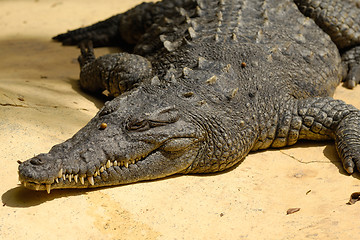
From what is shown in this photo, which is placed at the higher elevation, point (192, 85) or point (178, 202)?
point (192, 85)

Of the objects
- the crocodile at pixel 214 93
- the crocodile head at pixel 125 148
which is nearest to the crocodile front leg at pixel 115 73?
the crocodile at pixel 214 93

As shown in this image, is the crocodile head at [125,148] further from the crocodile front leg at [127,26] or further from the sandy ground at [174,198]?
the crocodile front leg at [127,26]

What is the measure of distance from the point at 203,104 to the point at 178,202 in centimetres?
92

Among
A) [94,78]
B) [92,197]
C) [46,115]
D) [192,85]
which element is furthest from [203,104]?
[94,78]

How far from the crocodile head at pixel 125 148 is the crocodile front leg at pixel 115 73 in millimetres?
988

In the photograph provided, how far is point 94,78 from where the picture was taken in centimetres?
548

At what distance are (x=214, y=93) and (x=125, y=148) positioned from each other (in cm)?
100

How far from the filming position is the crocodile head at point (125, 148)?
3.38 metres

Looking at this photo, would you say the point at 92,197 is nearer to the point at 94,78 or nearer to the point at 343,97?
the point at 94,78

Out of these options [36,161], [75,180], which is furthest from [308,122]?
[36,161]

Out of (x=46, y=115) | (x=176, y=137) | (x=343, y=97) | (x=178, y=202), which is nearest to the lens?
(x=178, y=202)

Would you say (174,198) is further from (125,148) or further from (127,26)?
(127,26)

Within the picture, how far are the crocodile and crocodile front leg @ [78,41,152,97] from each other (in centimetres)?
1

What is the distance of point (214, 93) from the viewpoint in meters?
4.15
